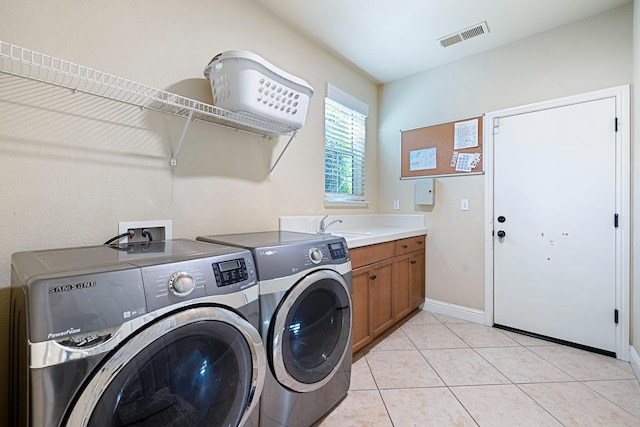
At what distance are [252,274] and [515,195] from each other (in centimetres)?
244

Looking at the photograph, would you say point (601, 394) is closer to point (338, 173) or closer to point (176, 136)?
point (338, 173)

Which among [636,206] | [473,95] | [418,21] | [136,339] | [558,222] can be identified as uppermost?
[418,21]

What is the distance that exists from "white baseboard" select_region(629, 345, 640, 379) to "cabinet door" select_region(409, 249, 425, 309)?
148 centimetres

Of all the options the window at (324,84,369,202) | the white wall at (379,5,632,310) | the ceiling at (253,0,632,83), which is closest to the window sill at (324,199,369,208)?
the window at (324,84,369,202)

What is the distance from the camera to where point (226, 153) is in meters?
1.85

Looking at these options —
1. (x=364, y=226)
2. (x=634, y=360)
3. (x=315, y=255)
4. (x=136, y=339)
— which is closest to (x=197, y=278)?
(x=136, y=339)

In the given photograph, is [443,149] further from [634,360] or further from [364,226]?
[634,360]

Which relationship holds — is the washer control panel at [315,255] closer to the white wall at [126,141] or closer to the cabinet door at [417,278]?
the white wall at [126,141]

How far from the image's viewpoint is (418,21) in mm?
2203

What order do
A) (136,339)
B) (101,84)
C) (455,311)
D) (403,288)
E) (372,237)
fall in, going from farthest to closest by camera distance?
1. (455,311)
2. (403,288)
3. (372,237)
4. (101,84)
5. (136,339)

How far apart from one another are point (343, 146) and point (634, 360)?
271 cm

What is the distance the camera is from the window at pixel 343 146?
8.90 ft

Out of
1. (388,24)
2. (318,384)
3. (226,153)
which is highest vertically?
(388,24)

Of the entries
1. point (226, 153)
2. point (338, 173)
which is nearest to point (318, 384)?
point (226, 153)
